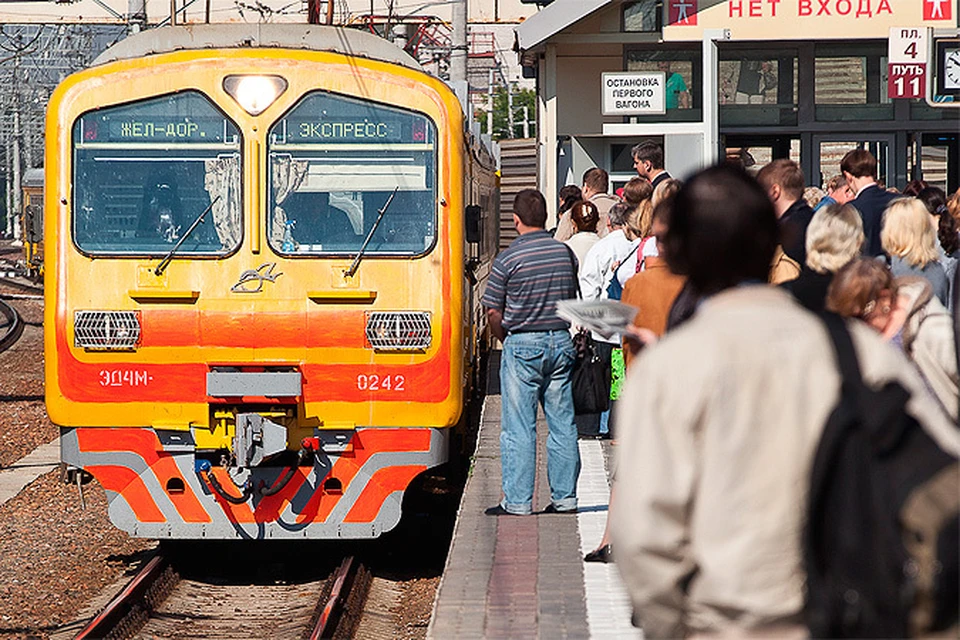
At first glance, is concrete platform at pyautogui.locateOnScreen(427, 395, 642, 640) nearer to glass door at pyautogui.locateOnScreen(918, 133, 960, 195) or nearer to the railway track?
the railway track

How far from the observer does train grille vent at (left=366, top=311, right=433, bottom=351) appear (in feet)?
29.5

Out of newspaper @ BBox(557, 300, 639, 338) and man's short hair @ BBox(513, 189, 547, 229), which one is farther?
man's short hair @ BBox(513, 189, 547, 229)

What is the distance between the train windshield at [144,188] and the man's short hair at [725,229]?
6.26m

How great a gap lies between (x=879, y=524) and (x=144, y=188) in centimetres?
689

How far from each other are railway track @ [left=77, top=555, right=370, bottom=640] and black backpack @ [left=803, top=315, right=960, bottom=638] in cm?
530

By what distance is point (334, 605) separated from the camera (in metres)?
8.63

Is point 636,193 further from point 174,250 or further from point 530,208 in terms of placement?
point 174,250

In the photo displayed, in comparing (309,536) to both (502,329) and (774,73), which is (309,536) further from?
(774,73)

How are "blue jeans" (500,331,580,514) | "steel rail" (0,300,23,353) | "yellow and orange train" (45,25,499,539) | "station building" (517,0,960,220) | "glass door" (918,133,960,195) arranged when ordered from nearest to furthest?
1. "blue jeans" (500,331,580,514)
2. "yellow and orange train" (45,25,499,539)
3. "station building" (517,0,960,220)
4. "glass door" (918,133,960,195)
5. "steel rail" (0,300,23,353)

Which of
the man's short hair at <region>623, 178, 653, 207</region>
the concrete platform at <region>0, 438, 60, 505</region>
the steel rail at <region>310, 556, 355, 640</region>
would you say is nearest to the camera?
the steel rail at <region>310, 556, 355, 640</region>

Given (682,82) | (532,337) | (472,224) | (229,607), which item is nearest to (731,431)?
(532,337)

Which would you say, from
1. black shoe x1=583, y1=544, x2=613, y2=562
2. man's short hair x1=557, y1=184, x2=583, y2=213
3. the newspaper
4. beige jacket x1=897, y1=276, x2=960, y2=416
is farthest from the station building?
the newspaper

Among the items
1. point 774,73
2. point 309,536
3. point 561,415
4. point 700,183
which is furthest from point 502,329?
point 774,73

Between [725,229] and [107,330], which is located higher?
[725,229]
